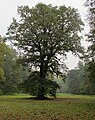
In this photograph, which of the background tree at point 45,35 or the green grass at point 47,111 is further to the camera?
the background tree at point 45,35

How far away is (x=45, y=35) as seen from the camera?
46469mm

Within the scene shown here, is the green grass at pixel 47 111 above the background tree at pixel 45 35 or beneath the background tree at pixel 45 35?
beneath

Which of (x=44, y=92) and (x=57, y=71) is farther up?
(x=57, y=71)

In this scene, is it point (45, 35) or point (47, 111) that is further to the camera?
point (45, 35)

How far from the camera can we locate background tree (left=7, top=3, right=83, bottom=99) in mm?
47031

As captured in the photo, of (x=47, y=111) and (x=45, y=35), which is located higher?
(x=45, y=35)

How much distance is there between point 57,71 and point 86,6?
23217 millimetres

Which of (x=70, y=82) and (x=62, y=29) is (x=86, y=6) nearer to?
(x=62, y=29)

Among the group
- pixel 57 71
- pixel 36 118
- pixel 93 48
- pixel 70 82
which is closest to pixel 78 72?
pixel 70 82

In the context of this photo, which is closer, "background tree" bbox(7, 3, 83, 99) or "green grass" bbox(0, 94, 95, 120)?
"green grass" bbox(0, 94, 95, 120)

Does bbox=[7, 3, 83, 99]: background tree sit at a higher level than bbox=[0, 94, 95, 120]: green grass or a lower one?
higher

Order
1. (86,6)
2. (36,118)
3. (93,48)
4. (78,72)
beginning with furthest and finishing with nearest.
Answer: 1. (78,72)
2. (93,48)
3. (86,6)
4. (36,118)

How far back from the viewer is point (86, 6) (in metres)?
27.0

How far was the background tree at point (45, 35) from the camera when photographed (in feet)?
154
